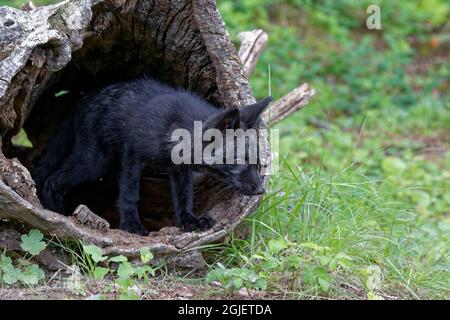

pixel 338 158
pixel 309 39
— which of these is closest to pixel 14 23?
pixel 338 158

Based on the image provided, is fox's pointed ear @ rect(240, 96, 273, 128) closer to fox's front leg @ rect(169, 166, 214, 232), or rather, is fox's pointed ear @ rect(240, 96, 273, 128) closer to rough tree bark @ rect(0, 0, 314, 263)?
rough tree bark @ rect(0, 0, 314, 263)

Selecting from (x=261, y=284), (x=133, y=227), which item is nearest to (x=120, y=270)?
(x=261, y=284)

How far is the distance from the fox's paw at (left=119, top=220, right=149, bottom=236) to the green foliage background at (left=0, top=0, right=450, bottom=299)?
0.62 m

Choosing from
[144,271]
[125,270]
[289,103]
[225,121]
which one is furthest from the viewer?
Answer: [289,103]

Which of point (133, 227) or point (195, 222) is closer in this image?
point (195, 222)

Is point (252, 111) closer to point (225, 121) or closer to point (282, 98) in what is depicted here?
point (225, 121)

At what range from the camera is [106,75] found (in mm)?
5863

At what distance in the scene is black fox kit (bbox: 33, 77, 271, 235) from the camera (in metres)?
4.87

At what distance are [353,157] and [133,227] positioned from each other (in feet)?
8.02

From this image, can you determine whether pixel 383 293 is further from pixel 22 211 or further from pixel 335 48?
pixel 335 48

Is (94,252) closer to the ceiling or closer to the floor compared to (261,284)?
closer to the ceiling

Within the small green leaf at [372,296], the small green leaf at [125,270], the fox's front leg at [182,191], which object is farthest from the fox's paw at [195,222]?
the small green leaf at [372,296]

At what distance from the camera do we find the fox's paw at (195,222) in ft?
16.3

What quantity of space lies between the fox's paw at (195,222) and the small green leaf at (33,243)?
110 cm
